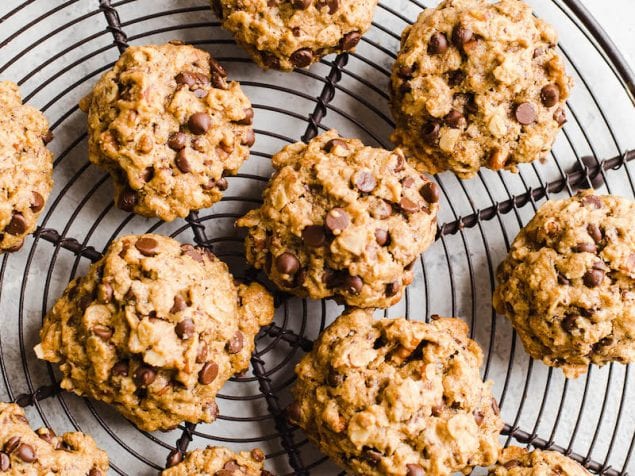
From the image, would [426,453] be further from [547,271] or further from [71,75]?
[71,75]

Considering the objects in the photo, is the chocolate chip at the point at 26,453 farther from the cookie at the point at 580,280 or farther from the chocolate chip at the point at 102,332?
the cookie at the point at 580,280

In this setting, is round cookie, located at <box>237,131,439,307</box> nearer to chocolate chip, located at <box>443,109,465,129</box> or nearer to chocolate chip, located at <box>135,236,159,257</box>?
chocolate chip, located at <box>443,109,465,129</box>

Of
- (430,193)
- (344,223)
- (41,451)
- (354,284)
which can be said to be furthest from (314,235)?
(41,451)

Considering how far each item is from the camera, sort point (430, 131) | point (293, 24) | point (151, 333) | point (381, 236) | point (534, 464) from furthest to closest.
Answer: point (534, 464)
point (430, 131)
point (293, 24)
point (381, 236)
point (151, 333)

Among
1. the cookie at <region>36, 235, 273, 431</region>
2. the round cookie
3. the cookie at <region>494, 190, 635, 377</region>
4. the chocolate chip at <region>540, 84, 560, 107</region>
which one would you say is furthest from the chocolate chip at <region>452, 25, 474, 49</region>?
the cookie at <region>36, 235, 273, 431</region>

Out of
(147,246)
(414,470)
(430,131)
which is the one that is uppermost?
(430,131)

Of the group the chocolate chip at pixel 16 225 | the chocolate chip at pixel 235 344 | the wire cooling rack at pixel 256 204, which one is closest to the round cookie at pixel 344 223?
the chocolate chip at pixel 235 344

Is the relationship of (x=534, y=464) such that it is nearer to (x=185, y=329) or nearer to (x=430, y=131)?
(x=430, y=131)

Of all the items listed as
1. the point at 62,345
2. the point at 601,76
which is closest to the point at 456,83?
the point at 601,76
